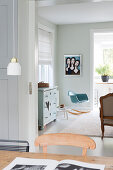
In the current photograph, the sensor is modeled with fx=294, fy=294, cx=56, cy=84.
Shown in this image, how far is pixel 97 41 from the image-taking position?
34.4 ft

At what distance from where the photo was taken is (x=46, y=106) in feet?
21.2

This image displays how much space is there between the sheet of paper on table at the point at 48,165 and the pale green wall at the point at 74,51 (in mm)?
7287

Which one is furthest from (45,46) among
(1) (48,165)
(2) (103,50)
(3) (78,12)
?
(1) (48,165)

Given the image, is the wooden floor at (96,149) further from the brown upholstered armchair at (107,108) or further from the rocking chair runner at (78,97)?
the rocking chair runner at (78,97)

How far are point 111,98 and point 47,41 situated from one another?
137 inches

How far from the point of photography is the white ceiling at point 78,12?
629cm

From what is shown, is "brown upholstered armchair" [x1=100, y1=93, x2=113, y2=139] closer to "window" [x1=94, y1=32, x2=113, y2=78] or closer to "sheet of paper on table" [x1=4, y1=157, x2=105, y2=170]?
"sheet of paper on table" [x1=4, y1=157, x2=105, y2=170]

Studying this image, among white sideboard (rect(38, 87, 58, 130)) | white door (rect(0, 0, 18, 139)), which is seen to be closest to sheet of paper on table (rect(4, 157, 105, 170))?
white door (rect(0, 0, 18, 139))

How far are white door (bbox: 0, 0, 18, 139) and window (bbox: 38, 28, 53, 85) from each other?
416 centimetres

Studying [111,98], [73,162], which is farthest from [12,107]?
[111,98]

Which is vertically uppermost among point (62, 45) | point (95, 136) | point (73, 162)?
point (62, 45)

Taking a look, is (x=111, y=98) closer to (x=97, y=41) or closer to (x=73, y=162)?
(x=73, y=162)

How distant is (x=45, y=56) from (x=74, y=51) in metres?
1.32

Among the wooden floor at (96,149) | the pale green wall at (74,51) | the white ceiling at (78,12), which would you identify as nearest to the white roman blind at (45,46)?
the white ceiling at (78,12)
